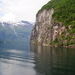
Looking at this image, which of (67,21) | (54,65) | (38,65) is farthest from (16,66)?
(67,21)

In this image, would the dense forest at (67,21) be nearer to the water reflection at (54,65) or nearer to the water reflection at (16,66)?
the water reflection at (54,65)

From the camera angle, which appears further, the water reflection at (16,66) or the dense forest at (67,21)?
the dense forest at (67,21)

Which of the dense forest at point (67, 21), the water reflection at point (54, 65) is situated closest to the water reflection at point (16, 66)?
the water reflection at point (54, 65)

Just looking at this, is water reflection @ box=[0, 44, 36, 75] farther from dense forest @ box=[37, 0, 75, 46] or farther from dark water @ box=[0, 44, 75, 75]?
dense forest @ box=[37, 0, 75, 46]

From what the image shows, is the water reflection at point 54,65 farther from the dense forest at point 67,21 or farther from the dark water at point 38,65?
the dense forest at point 67,21

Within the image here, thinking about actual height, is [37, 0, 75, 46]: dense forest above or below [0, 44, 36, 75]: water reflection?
above

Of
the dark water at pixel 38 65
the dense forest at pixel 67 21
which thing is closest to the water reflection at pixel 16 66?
the dark water at pixel 38 65

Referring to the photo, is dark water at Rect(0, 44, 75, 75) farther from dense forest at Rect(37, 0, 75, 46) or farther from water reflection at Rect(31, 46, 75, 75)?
dense forest at Rect(37, 0, 75, 46)

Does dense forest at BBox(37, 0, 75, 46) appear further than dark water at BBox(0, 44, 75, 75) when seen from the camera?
Yes

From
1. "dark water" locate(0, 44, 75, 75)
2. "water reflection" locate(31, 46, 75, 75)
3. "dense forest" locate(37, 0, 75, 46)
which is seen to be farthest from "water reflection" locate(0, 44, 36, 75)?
"dense forest" locate(37, 0, 75, 46)

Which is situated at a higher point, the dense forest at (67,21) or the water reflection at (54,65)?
the dense forest at (67,21)

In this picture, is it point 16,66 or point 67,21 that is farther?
point 67,21

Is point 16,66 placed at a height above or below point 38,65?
below

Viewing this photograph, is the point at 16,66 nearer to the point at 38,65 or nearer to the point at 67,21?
the point at 38,65
